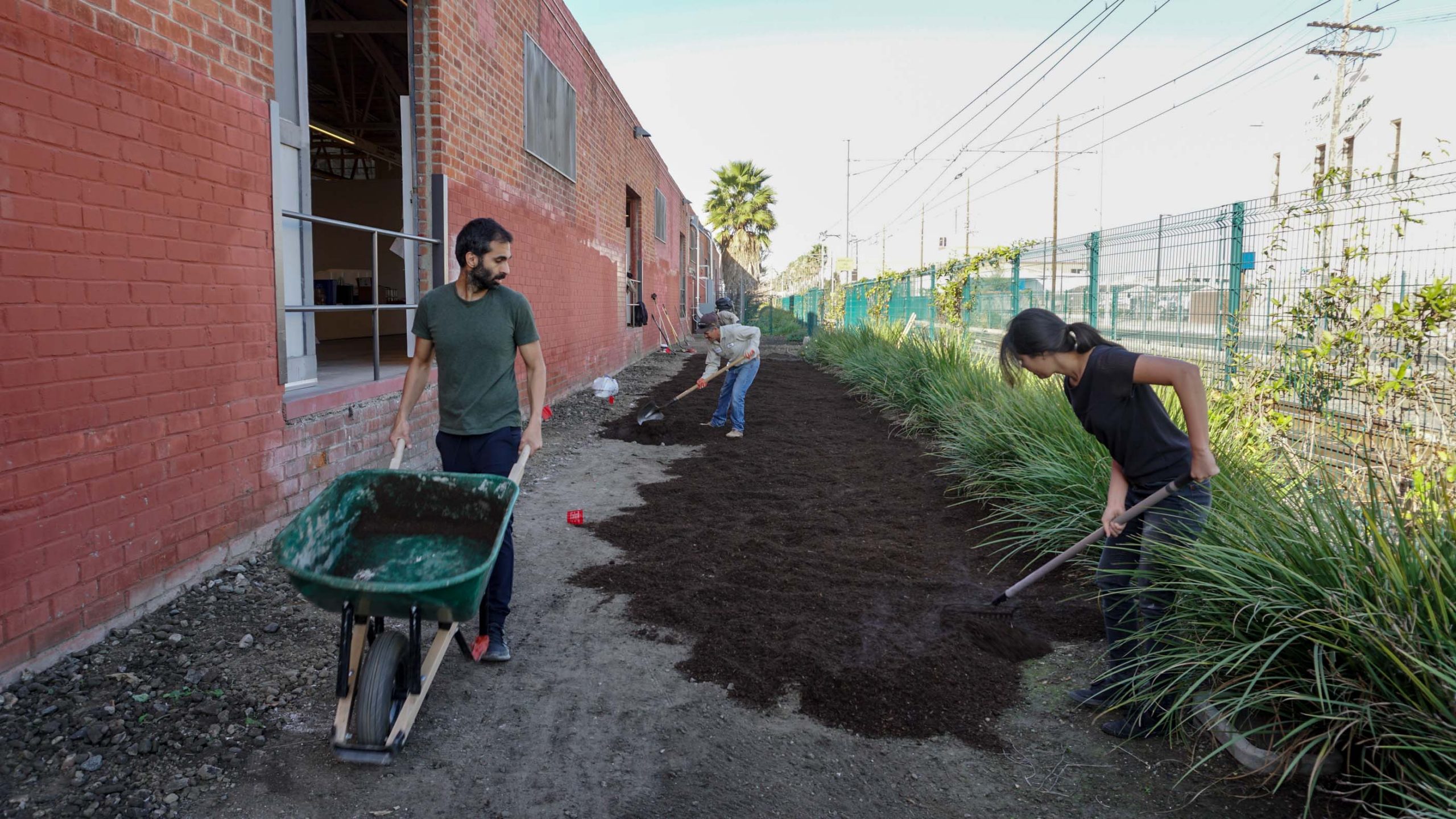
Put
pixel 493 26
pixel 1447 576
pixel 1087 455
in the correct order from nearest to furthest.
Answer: pixel 1447 576 → pixel 1087 455 → pixel 493 26

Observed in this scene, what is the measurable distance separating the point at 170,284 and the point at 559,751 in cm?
290

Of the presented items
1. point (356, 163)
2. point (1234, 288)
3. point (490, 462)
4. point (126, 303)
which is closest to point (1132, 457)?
point (490, 462)

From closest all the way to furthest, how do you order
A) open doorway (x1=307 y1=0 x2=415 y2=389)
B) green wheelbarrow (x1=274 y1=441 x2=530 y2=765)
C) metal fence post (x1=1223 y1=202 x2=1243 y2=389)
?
green wheelbarrow (x1=274 y1=441 x2=530 y2=765)
metal fence post (x1=1223 y1=202 x2=1243 y2=389)
open doorway (x1=307 y1=0 x2=415 y2=389)

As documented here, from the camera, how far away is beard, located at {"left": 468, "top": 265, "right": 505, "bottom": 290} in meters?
3.88

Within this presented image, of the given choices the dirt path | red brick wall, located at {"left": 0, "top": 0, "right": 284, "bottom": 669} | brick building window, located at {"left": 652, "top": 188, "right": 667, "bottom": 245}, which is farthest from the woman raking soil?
brick building window, located at {"left": 652, "top": 188, "right": 667, "bottom": 245}

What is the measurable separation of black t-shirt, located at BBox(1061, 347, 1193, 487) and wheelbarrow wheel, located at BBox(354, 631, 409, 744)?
8.84 ft

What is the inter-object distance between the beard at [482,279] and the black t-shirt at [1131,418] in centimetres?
244

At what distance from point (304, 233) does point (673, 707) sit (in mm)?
4217

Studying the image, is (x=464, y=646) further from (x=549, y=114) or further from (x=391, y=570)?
(x=549, y=114)

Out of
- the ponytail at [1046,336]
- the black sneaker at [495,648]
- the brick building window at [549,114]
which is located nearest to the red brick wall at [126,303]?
the black sneaker at [495,648]

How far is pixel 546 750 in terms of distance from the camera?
3.35 meters

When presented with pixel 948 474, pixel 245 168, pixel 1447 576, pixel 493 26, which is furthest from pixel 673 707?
pixel 493 26

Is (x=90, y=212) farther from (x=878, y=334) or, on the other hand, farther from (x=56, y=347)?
(x=878, y=334)

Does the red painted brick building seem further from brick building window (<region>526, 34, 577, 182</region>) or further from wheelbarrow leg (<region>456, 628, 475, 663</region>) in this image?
brick building window (<region>526, 34, 577, 182</region>)
